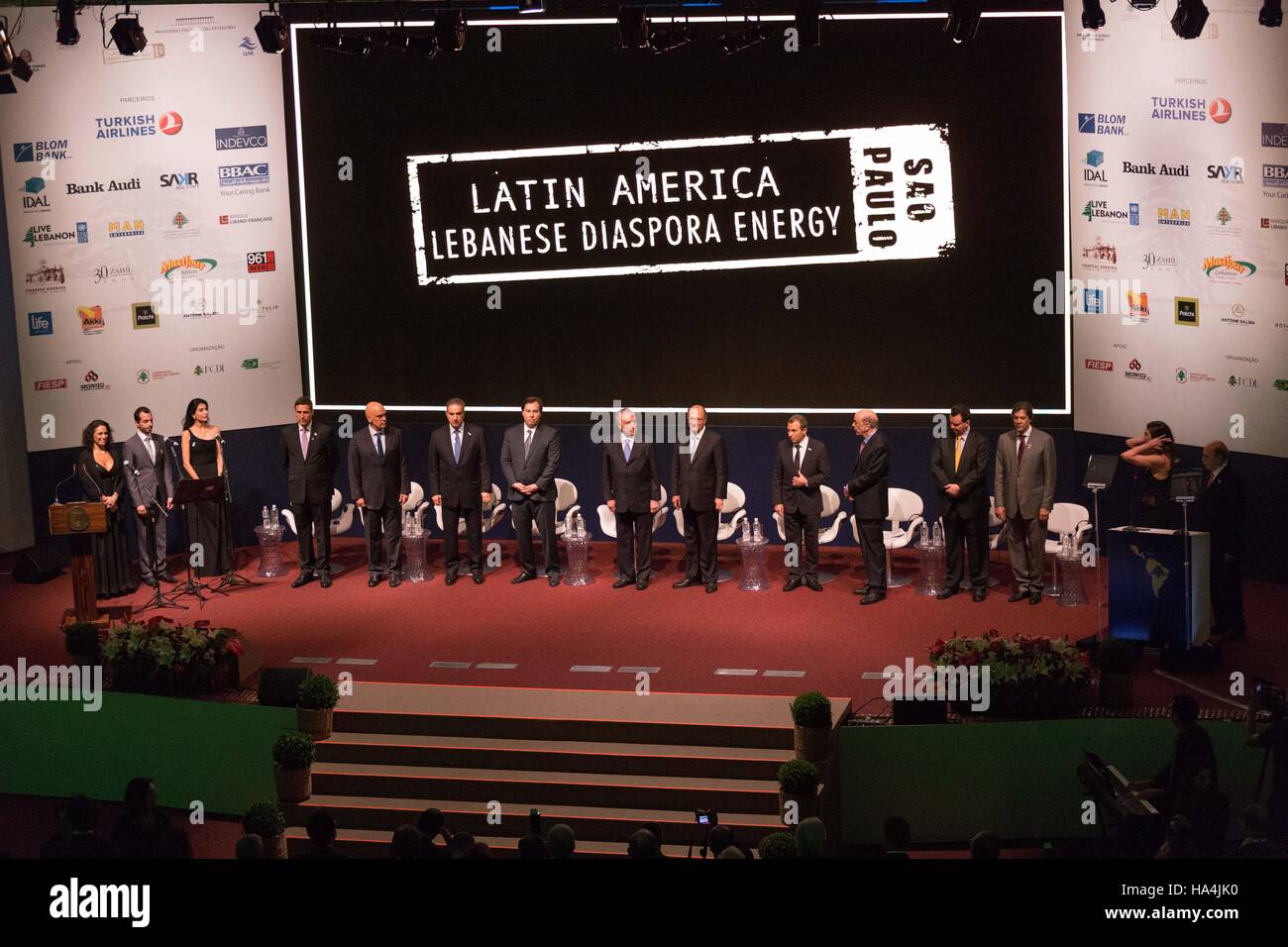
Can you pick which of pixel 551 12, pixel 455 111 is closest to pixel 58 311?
pixel 455 111

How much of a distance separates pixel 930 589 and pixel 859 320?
8.81 ft

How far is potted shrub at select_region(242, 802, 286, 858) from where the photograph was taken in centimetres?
903

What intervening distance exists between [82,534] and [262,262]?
4.01 m

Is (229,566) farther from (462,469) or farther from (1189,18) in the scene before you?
(1189,18)

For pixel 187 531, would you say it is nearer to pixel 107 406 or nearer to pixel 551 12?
pixel 107 406

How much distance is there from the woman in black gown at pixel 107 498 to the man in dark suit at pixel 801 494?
5843mm

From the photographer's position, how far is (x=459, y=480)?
46.5 feet

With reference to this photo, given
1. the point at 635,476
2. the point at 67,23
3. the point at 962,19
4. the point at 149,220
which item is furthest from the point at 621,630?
the point at 67,23

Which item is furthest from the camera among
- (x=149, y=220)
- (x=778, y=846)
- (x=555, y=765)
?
(x=149, y=220)

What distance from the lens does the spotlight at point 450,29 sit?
1295 cm

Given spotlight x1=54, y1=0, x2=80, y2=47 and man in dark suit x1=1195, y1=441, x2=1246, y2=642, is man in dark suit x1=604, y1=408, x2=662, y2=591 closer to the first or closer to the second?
man in dark suit x1=1195, y1=441, x2=1246, y2=642

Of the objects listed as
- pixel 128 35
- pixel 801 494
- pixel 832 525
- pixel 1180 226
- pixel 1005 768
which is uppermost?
pixel 128 35

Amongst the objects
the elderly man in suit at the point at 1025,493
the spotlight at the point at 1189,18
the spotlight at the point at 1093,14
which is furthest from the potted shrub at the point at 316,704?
the spotlight at the point at 1189,18

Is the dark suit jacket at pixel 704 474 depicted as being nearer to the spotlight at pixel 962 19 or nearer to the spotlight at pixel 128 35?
the spotlight at pixel 962 19
